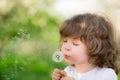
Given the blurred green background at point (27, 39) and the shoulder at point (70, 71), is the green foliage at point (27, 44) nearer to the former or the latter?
the blurred green background at point (27, 39)

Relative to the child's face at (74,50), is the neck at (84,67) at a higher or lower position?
lower

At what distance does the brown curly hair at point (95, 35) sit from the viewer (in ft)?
7.44

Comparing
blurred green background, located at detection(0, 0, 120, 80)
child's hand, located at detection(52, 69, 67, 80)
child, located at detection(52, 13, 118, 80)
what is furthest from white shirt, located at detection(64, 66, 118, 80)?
blurred green background, located at detection(0, 0, 120, 80)

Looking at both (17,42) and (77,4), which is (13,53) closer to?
(17,42)

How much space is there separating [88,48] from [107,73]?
15cm

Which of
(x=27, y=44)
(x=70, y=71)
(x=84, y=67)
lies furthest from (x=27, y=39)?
(x=84, y=67)

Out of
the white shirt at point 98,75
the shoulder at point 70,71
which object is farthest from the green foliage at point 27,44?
the white shirt at point 98,75

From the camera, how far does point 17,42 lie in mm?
4215

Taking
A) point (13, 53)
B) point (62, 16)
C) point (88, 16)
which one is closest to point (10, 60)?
point (13, 53)

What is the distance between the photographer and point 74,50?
223 centimetres

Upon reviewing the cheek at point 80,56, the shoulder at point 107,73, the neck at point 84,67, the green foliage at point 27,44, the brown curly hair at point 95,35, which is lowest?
the shoulder at point 107,73

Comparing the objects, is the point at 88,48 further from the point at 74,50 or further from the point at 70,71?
the point at 70,71

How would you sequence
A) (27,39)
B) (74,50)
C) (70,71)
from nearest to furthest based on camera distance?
(74,50) → (70,71) → (27,39)

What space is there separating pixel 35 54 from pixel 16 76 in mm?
361
